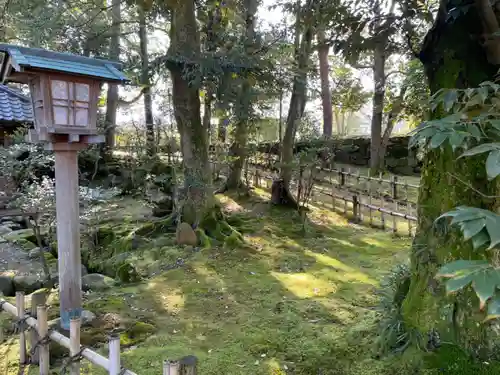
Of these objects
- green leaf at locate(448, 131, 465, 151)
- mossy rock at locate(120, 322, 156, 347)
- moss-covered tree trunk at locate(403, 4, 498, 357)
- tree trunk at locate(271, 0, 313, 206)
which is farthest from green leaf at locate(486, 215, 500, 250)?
tree trunk at locate(271, 0, 313, 206)

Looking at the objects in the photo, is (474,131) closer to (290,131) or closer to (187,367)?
(187,367)

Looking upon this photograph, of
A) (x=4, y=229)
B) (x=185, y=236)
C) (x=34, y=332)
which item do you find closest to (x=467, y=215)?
(x=34, y=332)

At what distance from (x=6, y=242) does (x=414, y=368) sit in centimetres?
859

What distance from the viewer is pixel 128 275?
19.5 feet

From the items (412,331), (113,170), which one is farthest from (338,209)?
(113,170)

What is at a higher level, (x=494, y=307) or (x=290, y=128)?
(x=290, y=128)

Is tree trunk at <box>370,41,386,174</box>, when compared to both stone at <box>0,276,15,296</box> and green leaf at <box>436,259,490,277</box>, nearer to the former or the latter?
stone at <box>0,276,15,296</box>

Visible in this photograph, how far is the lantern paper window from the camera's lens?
3789mm

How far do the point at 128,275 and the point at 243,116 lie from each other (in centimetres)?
307

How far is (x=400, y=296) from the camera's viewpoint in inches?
141

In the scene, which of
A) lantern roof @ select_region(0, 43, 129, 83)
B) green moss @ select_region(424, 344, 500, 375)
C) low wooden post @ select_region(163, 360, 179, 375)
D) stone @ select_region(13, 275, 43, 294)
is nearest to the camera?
low wooden post @ select_region(163, 360, 179, 375)

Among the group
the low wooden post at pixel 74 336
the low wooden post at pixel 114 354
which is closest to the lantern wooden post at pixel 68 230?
the low wooden post at pixel 74 336

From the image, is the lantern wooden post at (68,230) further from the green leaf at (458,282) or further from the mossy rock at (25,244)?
the mossy rock at (25,244)

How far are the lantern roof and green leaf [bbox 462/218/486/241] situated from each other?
3725 mm
